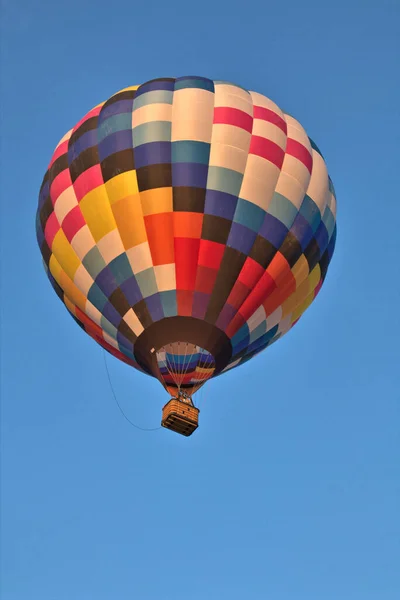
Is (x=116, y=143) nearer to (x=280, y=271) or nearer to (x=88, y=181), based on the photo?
(x=88, y=181)

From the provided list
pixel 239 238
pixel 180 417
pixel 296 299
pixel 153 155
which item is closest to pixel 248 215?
pixel 239 238

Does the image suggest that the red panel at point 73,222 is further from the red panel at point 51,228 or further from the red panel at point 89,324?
the red panel at point 89,324

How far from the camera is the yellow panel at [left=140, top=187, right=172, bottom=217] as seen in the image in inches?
801

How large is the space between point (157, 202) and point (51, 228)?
8.25 feet

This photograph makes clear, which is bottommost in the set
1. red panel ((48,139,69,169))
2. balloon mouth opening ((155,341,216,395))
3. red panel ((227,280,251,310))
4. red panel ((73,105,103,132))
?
balloon mouth opening ((155,341,216,395))

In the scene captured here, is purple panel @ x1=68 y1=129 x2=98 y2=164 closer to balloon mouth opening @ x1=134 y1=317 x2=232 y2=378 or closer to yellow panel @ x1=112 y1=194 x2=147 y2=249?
yellow panel @ x1=112 y1=194 x2=147 y2=249

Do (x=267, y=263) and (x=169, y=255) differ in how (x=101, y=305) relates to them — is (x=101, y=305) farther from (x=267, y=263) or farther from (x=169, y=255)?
(x=267, y=263)

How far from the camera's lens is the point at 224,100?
21.3 meters

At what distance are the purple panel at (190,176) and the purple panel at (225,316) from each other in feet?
7.54

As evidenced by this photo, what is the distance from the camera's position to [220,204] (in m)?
20.4

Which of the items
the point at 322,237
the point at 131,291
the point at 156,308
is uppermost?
the point at 322,237

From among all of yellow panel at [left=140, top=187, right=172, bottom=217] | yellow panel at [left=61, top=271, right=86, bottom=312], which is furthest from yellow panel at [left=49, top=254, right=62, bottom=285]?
yellow panel at [left=140, top=187, right=172, bottom=217]

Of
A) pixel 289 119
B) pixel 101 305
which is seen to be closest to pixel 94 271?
pixel 101 305

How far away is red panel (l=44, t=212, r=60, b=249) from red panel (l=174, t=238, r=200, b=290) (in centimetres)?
268
